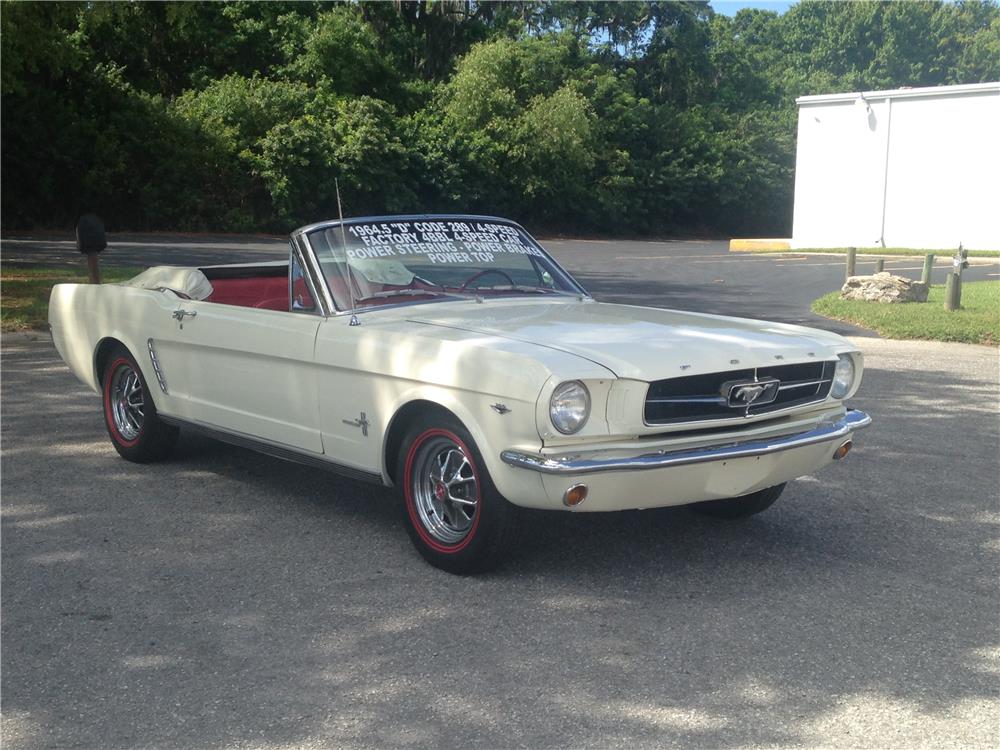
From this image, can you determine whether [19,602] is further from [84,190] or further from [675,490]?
[84,190]

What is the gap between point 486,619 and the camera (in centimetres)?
418

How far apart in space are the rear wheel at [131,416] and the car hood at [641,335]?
2.06 meters

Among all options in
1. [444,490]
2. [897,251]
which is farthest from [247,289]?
[897,251]

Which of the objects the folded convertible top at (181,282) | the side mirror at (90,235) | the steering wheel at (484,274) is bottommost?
the folded convertible top at (181,282)

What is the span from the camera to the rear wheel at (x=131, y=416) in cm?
650

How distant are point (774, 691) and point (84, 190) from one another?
33915 mm

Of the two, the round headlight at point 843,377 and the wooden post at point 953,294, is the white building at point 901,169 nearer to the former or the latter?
the wooden post at point 953,294

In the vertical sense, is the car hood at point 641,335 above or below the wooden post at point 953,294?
above

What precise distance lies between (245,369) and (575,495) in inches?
86.6

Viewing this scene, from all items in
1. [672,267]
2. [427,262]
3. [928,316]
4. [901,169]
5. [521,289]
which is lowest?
[672,267]

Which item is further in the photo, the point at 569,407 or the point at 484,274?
the point at 484,274

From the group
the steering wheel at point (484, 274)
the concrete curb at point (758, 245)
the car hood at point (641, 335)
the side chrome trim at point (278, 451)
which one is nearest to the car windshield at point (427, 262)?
the steering wheel at point (484, 274)

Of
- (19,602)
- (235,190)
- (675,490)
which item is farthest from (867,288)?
(235,190)

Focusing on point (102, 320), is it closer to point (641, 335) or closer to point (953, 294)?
point (641, 335)
